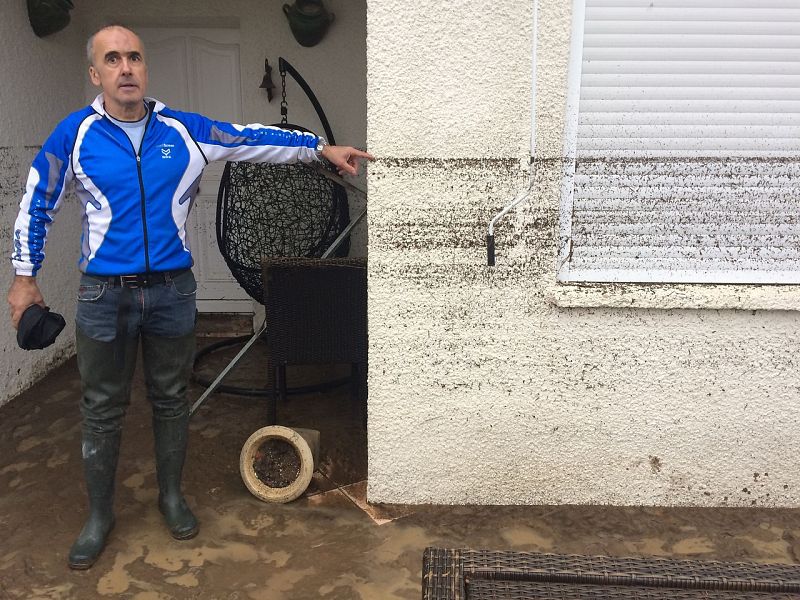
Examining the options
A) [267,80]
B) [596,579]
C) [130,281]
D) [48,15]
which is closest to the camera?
[596,579]

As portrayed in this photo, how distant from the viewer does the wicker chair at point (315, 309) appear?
3.74m

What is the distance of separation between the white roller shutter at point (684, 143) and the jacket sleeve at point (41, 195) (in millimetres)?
1843

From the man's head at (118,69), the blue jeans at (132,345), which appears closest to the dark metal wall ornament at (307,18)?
the man's head at (118,69)

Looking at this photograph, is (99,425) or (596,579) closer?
(596,579)

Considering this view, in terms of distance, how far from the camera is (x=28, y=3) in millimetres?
4574

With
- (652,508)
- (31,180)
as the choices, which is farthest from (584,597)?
(31,180)

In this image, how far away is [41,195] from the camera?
8.57 ft

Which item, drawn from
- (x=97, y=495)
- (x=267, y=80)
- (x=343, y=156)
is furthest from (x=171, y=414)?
(x=267, y=80)

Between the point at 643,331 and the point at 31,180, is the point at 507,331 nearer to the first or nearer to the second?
the point at 643,331

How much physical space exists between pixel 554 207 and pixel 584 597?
1.67 metres

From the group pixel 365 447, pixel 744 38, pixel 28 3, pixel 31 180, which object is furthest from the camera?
pixel 28 3

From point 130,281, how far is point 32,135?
8.36 feet

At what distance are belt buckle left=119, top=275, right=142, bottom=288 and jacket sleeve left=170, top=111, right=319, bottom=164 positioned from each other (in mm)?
537

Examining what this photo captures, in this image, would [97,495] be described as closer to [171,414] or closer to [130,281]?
[171,414]
